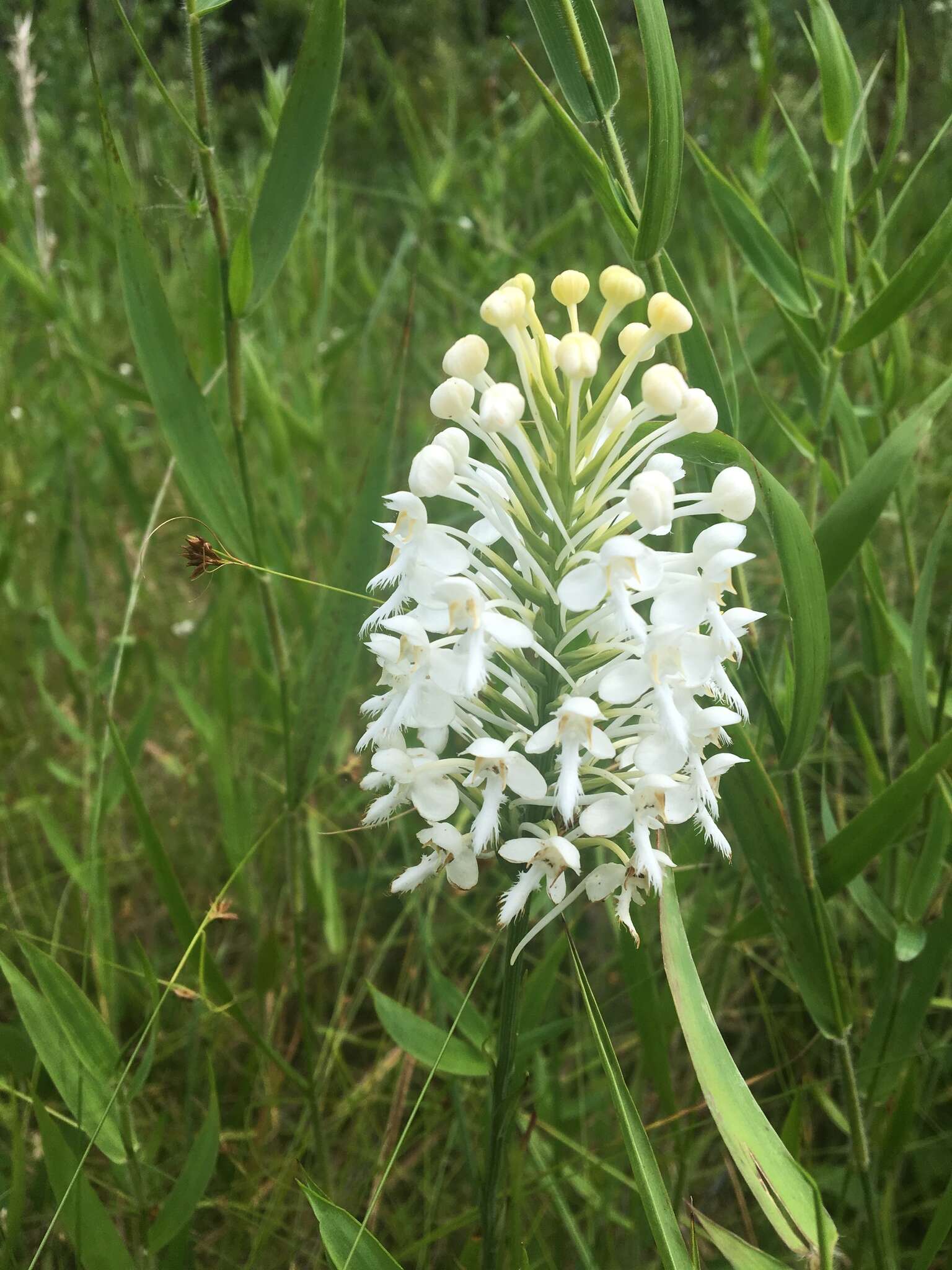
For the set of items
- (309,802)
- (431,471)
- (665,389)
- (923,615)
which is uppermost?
(665,389)

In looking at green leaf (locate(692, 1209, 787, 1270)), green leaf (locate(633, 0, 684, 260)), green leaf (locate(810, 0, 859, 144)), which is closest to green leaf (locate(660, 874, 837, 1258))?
green leaf (locate(692, 1209, 787, 1270))

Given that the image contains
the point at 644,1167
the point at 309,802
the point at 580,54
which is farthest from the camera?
the point at 309,802

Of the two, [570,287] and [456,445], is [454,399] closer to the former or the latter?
[456,445]

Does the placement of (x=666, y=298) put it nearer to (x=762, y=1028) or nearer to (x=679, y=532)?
(x=679, y=532)

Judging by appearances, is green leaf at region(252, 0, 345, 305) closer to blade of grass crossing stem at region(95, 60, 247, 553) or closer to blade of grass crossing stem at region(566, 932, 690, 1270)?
blade of grass crossing stem at region(95, 60, 247, 553)

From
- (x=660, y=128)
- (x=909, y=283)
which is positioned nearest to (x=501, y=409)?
(x=660, y=128)

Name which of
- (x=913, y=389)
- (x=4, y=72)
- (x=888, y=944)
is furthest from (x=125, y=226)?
(x=4, y=72)
